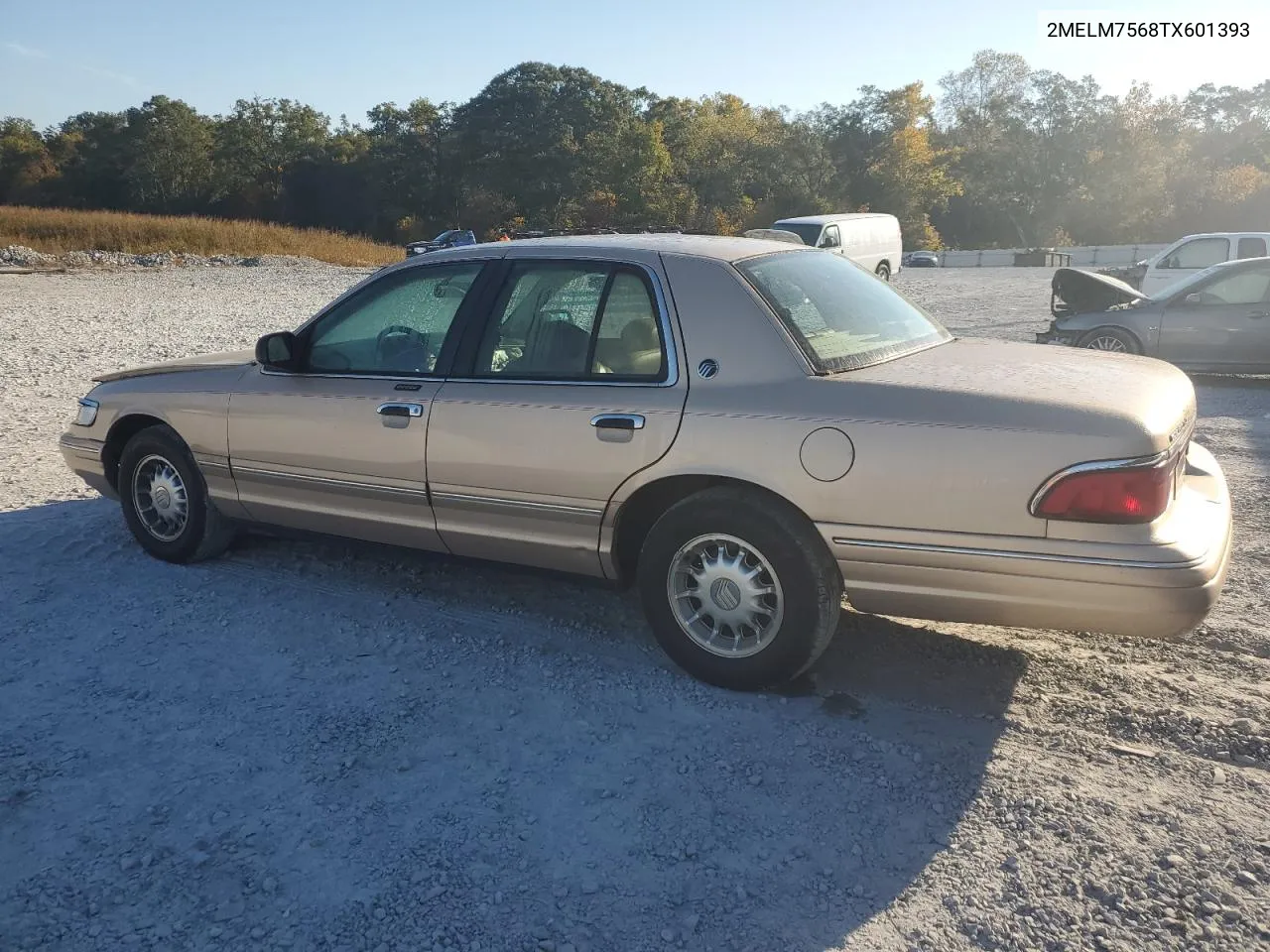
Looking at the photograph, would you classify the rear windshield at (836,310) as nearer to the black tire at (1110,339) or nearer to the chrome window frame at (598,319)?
the chrome window frame at (598,319)

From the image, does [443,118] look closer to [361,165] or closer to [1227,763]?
[361,165]

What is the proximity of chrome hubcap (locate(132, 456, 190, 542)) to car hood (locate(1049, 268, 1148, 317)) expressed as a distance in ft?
34.7

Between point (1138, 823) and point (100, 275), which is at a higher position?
point (100, 275)

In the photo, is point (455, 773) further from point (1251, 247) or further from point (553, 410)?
point (1251, 247)

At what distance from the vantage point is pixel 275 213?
67.1 metres

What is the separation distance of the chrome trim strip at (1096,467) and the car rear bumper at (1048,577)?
0.14 m

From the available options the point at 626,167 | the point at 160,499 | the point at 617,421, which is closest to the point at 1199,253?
the point at 617,421

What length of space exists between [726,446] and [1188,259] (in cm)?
1591

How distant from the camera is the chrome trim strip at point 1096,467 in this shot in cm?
313

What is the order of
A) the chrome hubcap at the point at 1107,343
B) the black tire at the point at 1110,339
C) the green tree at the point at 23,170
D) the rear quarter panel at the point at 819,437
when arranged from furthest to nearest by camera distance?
1. the green tree at the point at 23,170
2. the chrome hubcap at the point at 1107,343
3. the black tire at the point at 1110,339
4. the rear quarter panel at the point at 819,437

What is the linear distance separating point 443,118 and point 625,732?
7152 cm

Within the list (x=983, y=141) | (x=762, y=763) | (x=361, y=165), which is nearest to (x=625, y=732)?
(x=762, y=763)

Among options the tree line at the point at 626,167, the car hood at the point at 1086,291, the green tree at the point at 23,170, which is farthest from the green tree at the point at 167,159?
the car hood at the point at 1086,291

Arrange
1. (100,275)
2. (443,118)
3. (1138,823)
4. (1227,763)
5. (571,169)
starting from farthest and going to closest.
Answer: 1. (443,118)
2. (571,169)
3. (100,275)
4. (1227,763)
5. (1138,823)
